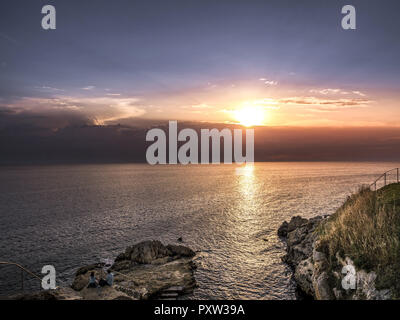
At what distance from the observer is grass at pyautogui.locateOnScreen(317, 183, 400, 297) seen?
1509 cm

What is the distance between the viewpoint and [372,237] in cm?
1739

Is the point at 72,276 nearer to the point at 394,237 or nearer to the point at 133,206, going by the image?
the point at 394,237

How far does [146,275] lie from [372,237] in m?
29.1

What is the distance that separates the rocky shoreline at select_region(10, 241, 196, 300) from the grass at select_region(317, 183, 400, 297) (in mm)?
19865

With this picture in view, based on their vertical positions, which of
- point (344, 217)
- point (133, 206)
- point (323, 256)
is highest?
point (344, 217)

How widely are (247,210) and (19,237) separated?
65.5 meters

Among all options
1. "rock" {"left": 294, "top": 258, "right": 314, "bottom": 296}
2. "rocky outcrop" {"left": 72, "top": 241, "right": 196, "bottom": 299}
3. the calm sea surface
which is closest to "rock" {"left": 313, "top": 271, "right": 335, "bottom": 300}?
"rock" {"left": 294, "top": 258, "right": 314, "bottom": 296}

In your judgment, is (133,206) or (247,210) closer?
(247,210)

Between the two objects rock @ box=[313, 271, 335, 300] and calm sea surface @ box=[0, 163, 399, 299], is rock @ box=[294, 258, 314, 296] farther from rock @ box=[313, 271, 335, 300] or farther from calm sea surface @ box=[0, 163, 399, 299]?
rock @ box=[313, 271, 335, 300]

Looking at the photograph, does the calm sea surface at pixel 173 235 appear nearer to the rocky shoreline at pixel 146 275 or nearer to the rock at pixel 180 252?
the rock at pixel 180 252

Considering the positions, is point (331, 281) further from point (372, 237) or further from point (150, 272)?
point (150, 272)

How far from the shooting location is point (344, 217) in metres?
22.4
